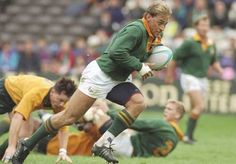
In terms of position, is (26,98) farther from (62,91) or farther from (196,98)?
(196,98)

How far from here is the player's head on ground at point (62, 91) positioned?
8.98 m

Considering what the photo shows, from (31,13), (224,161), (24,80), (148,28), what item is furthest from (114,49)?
(31,13)

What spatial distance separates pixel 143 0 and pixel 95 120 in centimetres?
1348

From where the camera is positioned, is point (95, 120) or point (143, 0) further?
point (143, 0)

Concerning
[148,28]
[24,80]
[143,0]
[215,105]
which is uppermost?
[148,28]

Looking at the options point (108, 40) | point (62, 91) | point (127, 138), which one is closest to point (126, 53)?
point (62, 91)

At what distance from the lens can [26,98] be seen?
8.94 metres

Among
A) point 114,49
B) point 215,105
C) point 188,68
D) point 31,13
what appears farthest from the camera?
point 31,13

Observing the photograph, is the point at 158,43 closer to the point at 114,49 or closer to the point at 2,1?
the point at 114,49

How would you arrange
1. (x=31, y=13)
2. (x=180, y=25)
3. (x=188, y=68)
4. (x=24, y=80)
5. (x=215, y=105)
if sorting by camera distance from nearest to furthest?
1. (x=24, y=80)
2. (x=188, y=68)
3. (x=215, y=105)
4. (x=180, y=25)
5. (x=31, y=13)

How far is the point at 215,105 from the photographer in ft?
63.0

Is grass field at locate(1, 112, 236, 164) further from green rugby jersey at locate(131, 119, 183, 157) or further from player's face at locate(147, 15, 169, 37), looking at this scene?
player's face at locate(147, 15, 169, 37)

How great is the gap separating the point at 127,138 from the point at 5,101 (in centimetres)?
167

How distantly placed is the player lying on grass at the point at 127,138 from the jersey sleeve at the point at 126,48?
1.69m
